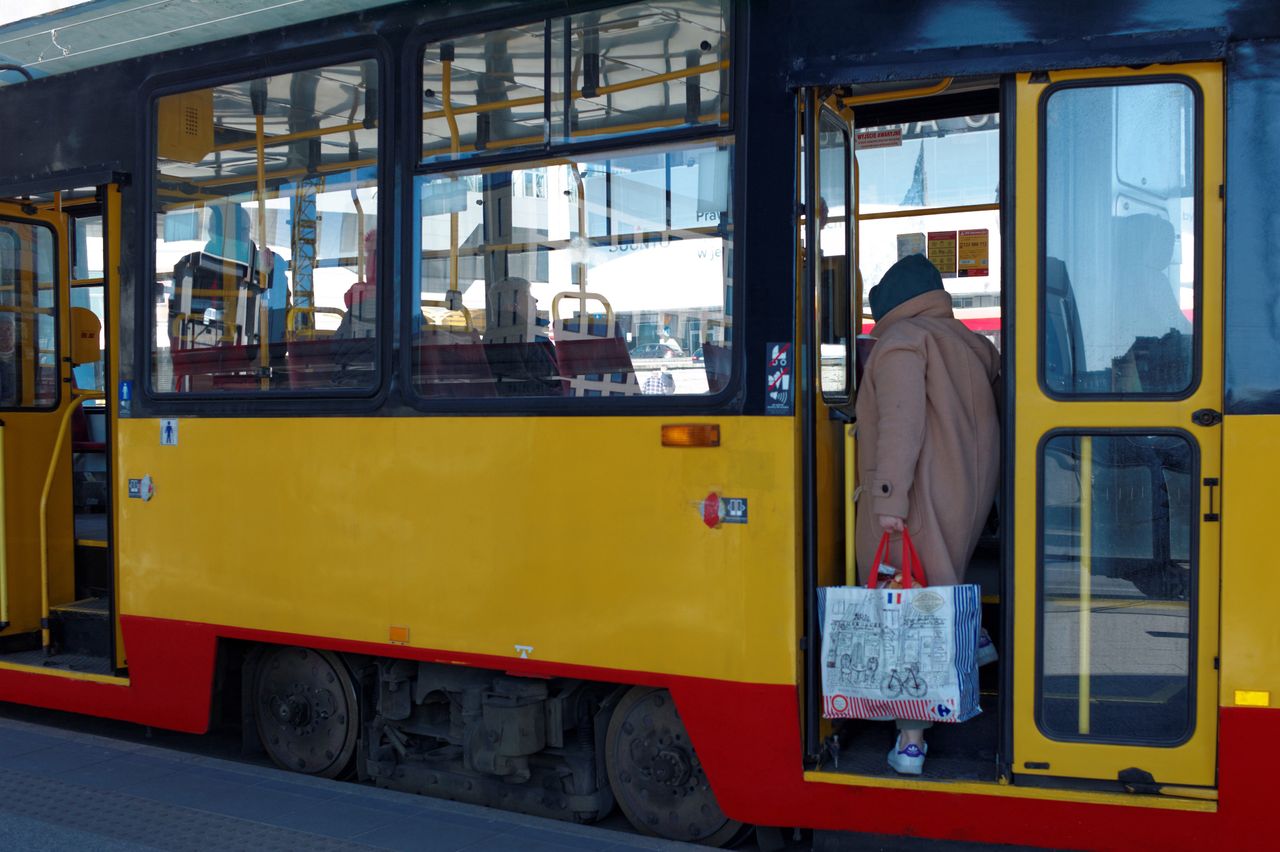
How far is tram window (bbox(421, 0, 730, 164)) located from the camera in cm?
410

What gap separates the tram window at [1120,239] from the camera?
367cm

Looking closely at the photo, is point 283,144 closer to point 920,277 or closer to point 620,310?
point 620,310

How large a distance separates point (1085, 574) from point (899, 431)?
72 centimetres

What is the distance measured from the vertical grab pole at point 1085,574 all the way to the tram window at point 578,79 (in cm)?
157

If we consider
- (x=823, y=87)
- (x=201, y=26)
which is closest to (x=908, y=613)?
(x=823, y=87)

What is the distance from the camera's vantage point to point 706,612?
4.05 meters

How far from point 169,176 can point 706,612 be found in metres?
3.15

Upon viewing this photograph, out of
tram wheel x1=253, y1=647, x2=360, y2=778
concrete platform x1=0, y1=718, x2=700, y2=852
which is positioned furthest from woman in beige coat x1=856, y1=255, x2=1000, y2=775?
tram wheel x1=253, y1=647, x2=360, y2=778

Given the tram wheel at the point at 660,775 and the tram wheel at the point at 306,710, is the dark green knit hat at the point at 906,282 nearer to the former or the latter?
the tram wheel at the point at 660,775

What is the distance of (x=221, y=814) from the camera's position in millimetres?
4445

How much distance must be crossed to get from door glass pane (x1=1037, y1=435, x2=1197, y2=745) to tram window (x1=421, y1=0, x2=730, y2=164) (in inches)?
64.3

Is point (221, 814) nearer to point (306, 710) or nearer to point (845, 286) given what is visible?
point (306, 710)

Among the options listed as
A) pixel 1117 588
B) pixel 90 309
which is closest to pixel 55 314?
pixel 90 309

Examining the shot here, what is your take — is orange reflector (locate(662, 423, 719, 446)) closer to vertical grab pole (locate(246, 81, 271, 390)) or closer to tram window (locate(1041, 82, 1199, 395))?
tram window (locate(1041, 82, 1199, 395))
